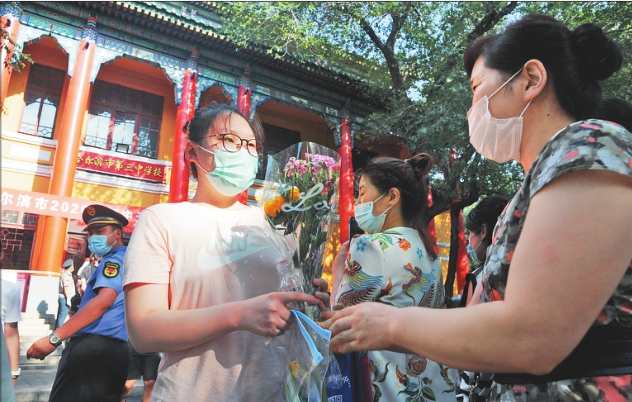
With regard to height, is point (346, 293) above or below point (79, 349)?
above

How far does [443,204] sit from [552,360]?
28.9 ft

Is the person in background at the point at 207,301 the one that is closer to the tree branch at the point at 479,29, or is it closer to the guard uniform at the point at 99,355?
the guard uniform at the point at 99,355

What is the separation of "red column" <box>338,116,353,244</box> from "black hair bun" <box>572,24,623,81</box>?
8549 millimetres

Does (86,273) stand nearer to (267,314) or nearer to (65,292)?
(65,292)

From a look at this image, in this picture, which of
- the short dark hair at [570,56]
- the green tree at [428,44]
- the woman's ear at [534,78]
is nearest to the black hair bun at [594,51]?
the short dark hair at [570,56]

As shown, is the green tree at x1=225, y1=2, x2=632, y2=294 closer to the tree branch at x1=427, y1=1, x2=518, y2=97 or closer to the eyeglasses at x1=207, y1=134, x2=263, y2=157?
the tree branch at x1=427, y1=1, x2=518, y2=97

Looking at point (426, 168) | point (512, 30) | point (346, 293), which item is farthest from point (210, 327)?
point (426, 168)

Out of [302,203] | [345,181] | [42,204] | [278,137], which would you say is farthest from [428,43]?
[302,203]

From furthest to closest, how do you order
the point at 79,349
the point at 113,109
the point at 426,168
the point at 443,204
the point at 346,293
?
the point at 113,109, the point at 443,204, the point at 79,349, the point at 426,168, the point at 346,293

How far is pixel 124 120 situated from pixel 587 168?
10785 millimetres

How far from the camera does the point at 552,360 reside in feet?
2.43

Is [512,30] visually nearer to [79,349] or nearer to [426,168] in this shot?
[426,168]

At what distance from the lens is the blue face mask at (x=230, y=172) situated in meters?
1.51

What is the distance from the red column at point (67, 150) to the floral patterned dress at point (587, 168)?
8.31 metres
